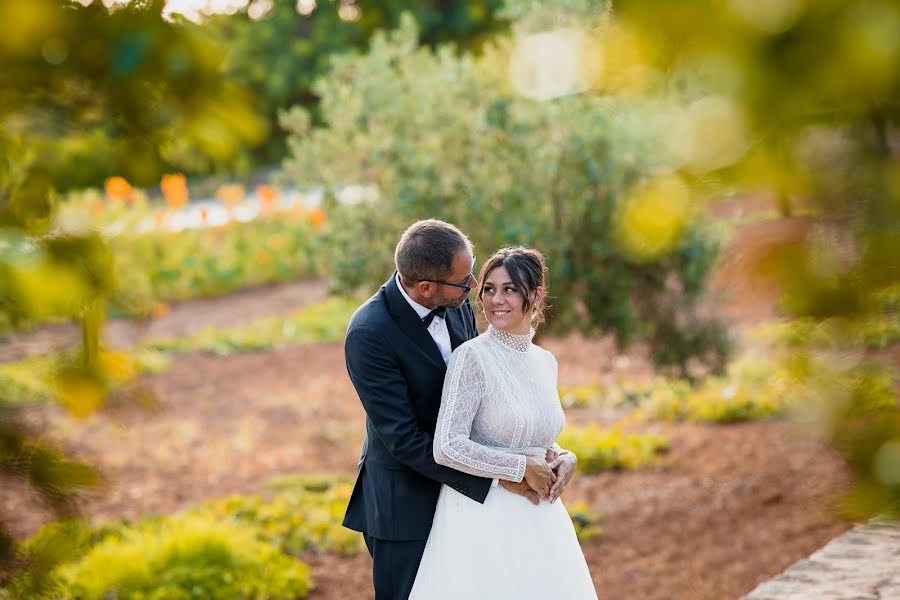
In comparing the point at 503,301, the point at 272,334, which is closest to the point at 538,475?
the point at 503,301

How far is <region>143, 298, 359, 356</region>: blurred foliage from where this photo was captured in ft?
37.1

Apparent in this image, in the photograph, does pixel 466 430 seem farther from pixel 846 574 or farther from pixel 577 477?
pixel 577 477

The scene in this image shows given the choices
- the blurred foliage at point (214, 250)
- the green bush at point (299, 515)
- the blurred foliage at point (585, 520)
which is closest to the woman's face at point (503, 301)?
the blurred foliage at point (585, 520)

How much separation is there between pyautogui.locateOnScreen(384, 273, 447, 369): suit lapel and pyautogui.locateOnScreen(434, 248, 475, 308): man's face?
3.9 inches

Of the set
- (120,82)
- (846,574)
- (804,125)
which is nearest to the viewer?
(804,125)

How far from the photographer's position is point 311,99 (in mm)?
27688

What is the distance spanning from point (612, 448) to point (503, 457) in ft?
14.5

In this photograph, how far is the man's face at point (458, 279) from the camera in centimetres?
316

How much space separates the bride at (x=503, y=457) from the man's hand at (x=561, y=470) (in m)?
0.02

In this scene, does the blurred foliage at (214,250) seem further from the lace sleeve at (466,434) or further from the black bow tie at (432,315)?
the lace sleeve at (466,434)

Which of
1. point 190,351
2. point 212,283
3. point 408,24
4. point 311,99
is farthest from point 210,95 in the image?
point 311,99

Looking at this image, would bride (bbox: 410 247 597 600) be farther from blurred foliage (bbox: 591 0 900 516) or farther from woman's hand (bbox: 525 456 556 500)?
blurred foliage (bbox: 591 0 900 516)

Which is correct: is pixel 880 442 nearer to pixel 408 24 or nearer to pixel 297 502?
pixel 297 502

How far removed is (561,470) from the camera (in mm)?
3184
